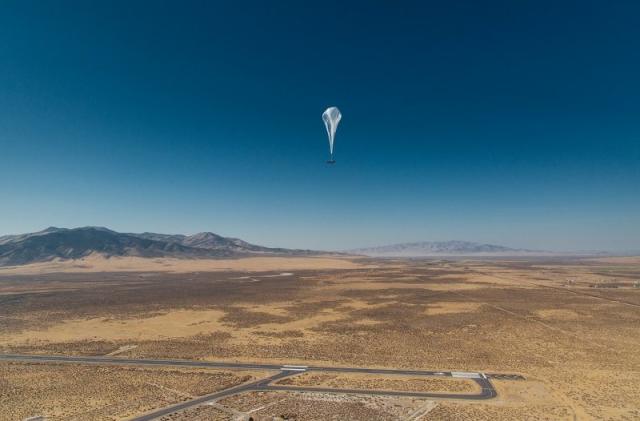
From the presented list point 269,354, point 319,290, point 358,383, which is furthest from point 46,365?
point 319,290

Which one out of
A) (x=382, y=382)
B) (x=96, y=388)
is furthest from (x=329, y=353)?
(x=96, y=388)

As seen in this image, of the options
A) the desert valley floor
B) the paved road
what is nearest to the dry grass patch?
the desert valley floor

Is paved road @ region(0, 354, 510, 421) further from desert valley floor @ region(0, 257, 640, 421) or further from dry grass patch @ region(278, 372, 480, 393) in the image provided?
dry grass patch @ region(278, 372, 480, 393)

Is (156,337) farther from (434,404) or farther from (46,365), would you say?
(434,404)

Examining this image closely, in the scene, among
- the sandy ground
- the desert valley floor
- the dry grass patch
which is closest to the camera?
the sandy ground

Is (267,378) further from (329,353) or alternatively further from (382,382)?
(382,382)

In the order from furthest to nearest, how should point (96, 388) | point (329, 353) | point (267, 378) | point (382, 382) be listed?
point (329, 353)
point (267, 378)
point (382, 382)
point (96, 388)

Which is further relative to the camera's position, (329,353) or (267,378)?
(329,353)

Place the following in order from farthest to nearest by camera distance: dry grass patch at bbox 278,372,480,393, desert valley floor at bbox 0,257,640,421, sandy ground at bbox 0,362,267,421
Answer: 1. dry grass patch at bbox 278,372,480,393
2. desert valley floor at bbox 0,257,640,421
3. sandy ground at bbox 0,362,267,421
